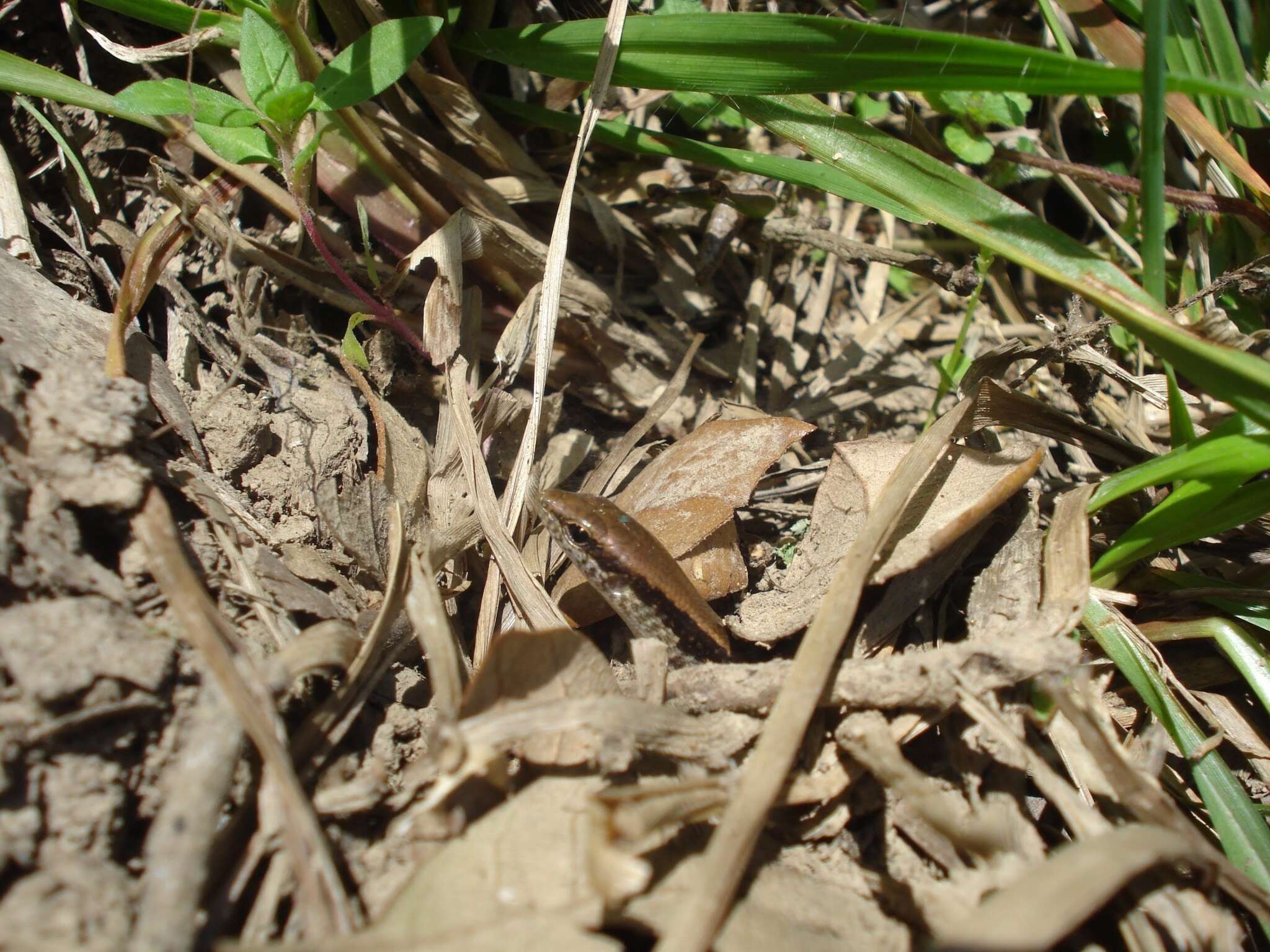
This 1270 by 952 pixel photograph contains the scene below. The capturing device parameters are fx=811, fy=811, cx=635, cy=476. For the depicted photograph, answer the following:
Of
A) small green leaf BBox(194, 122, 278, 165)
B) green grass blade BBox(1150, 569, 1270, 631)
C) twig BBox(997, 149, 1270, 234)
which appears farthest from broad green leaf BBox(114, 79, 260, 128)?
green grass blade BBox(1150, 569, 1270, 631)

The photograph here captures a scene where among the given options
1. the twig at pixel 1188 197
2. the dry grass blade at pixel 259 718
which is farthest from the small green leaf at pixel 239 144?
the twig at pixel 1188 197

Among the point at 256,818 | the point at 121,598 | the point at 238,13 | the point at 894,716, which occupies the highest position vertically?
the point at 238,13

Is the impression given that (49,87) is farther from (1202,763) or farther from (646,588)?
(1202,763)

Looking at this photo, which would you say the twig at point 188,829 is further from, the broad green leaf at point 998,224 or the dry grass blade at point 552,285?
the broad green leaf at point 998,224

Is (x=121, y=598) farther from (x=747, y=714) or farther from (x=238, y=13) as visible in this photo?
(x=238, y=13)

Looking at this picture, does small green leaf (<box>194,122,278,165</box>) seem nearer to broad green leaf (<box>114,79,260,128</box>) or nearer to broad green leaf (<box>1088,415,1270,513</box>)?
broad green leaf (<box>114,79,260,128</box>)

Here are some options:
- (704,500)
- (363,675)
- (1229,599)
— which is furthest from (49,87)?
(1229,599)

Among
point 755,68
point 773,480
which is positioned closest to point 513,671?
point 773,480
